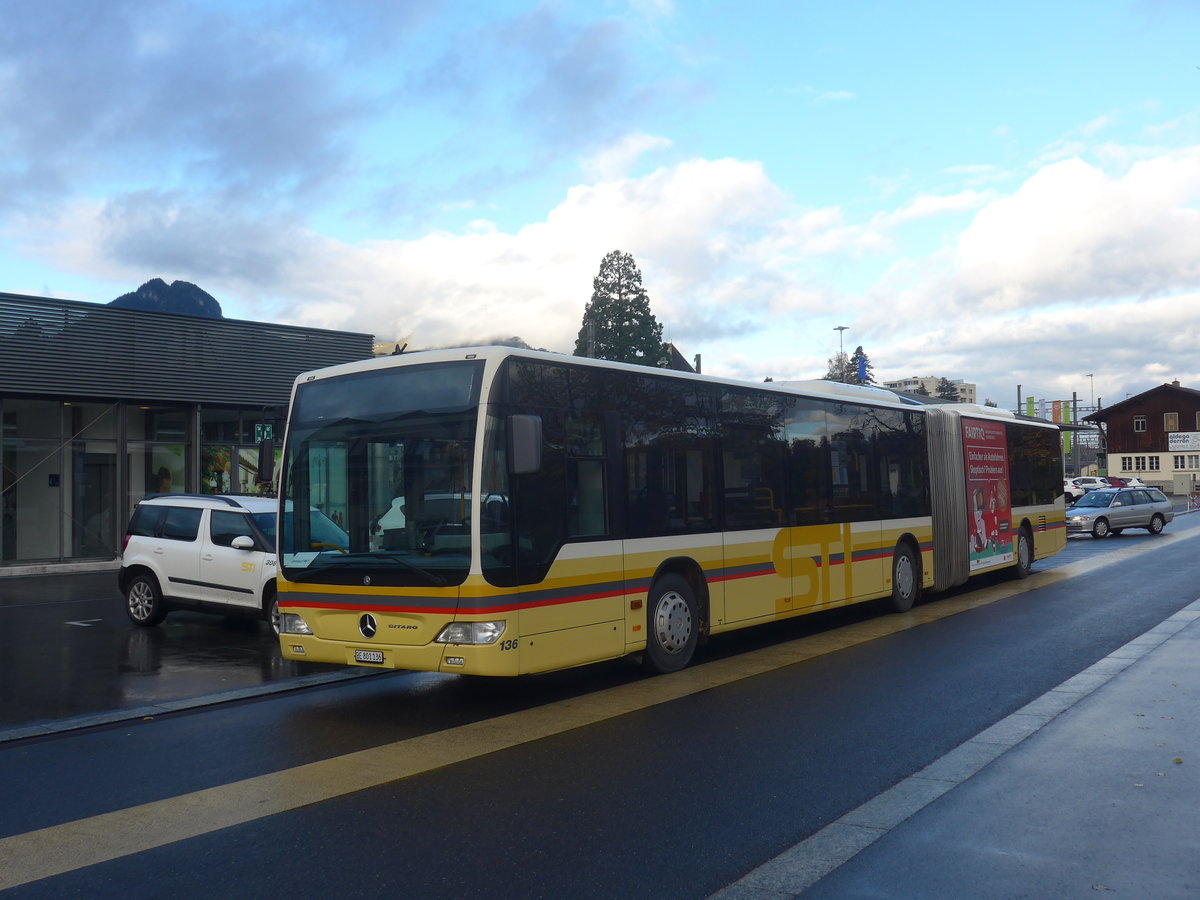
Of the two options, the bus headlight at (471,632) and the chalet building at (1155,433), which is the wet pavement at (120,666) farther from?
the chalet building at (1155,433)

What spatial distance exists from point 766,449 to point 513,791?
6502 mm

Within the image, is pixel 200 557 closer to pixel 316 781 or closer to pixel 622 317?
pixel 316 781

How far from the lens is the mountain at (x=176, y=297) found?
122 meters

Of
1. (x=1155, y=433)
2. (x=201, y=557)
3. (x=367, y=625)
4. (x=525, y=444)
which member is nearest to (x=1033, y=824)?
(x=525, y=444)

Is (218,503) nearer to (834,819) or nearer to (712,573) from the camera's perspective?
(712,573)

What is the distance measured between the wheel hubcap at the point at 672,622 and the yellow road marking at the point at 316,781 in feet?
1.01

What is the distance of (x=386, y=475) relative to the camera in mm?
8500

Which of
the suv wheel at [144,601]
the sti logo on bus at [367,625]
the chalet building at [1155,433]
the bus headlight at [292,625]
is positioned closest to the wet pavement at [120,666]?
the suv wheel at [144,601]

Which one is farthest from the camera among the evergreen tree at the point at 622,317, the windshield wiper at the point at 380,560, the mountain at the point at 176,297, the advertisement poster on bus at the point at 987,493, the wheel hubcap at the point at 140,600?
the mountain at the point at 176,297

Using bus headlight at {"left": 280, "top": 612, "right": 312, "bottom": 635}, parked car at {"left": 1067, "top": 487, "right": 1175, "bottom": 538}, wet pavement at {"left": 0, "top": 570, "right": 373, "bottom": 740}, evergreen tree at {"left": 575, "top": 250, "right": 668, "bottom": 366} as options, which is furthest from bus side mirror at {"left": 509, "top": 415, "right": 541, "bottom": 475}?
evergreen tree at {"left": 575, "top": 250, "right": 668, "bottom": 366}

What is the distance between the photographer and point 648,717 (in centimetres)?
819

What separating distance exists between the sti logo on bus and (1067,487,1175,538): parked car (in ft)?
100.0

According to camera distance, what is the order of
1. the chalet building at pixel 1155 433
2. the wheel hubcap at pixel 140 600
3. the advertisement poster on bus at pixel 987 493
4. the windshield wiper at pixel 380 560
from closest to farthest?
1. the windshield wiper at pixel 380 560
2. the wheel hubcap at pixel 140 600
3. the advertisement poster on bus at pixel 987 493
4. the chalet building at pixel 1155 433

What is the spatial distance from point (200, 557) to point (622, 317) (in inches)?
2214
